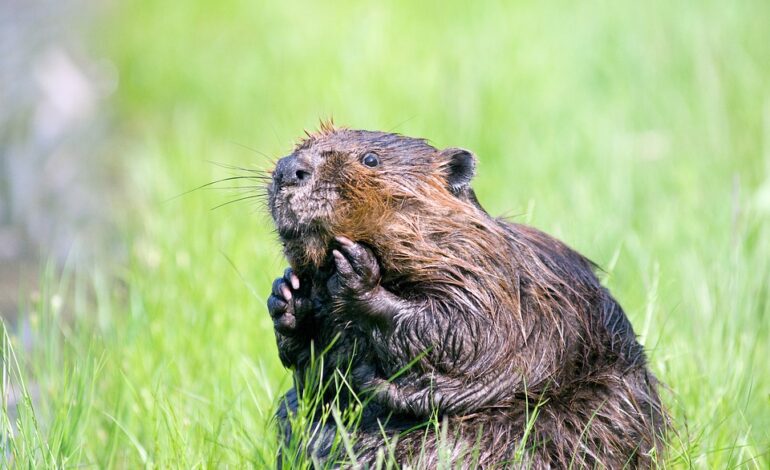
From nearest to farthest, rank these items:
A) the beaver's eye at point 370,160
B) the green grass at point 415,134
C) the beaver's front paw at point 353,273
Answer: the beaver's front paw at point 353,273 < the beaver's eye at point 370,160 < the green grass at point 415,134

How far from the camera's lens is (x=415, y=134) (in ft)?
A: 20.5

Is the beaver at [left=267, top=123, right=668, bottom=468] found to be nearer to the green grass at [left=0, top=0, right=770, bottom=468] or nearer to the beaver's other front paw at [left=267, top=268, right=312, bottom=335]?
the beaver's other front paw at [left=267, top=268, right=312, bottom=335]

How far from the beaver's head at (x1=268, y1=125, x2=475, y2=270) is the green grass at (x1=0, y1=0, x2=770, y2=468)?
0.24 metres

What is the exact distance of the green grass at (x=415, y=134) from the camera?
145 inches

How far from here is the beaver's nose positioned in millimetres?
3014

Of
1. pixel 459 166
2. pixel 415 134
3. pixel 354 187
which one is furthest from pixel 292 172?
pixel 415 134

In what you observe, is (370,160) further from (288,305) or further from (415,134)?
(415,134)

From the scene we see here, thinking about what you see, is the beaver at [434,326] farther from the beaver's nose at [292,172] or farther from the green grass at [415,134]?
the green grass at [415,134]

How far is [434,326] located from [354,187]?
1.36 feet

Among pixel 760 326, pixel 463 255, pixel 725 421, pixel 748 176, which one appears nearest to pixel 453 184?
pixel 463 255

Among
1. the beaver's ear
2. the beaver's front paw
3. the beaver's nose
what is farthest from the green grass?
the beaver's ear

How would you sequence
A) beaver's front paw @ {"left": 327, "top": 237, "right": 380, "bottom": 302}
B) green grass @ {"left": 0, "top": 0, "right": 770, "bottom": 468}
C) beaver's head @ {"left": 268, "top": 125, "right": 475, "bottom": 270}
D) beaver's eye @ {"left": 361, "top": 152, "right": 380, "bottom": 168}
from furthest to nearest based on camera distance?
1. green grass @ {"left": 0, "top": 0, "right": 770, "bottom": 468}
2. beaver's eye @ {"left": 361, "top": 152, "right": 380, "bottom": 168}
3. beaver's head @ {"left": 268, "top": 125, "right": 475, "bottom": 270}
4. beaver's front paw @ {"left": 327, "top": 237, "right": 380, "bottom": 302}

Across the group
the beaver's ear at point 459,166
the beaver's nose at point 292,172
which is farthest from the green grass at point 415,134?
the beaver's ear at point 459,166

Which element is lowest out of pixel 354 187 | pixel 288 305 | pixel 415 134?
pixel 288 305
